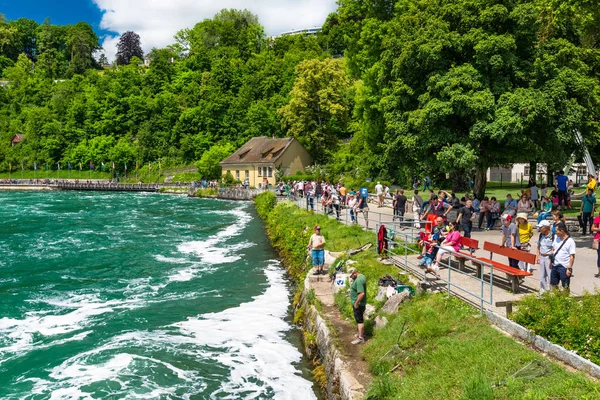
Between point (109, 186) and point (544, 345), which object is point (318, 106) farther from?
point (544, 345)

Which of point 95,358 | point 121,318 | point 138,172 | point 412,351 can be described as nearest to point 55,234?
point 121,318

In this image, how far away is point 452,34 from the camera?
2122cm

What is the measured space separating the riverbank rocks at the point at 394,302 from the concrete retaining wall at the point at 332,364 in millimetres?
1430

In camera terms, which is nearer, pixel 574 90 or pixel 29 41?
pixel 574 90

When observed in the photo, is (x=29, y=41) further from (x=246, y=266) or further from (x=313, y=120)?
(x=246, y=266)

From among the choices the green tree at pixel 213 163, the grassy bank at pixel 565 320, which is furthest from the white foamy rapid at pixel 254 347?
the green tree at pixel 213 163

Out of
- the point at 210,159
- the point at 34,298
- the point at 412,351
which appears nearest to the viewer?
the point at 412,351

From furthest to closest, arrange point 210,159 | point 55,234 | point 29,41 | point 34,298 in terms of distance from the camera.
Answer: point 29,41
point 210,159
point 55,234
point 34,298

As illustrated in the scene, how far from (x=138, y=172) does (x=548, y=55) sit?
82.9 m

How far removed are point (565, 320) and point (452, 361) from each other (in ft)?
6.16

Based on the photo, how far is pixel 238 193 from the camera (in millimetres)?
62531

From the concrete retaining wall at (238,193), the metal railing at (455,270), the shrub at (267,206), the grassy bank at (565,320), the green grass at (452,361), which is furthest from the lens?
the concrete retaining wall at (238,193)

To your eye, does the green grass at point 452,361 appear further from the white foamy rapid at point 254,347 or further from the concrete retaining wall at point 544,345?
the white foamy rapid at point 254,347

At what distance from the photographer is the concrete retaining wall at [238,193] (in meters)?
60.9
